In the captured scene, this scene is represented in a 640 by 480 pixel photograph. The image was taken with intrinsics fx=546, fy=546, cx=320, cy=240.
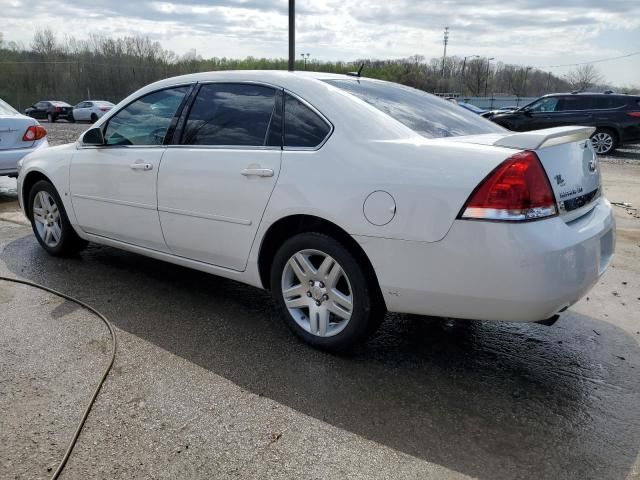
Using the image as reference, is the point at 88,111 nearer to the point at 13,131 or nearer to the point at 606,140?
the point at 13,131

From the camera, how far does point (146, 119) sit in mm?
4160

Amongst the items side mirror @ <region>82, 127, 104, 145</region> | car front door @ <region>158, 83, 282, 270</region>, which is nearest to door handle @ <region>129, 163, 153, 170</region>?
car front door @ <region>158, 83, 282, 270</region>

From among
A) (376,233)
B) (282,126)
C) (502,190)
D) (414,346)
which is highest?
(282,126)

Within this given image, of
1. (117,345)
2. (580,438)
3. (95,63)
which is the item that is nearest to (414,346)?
(580,438)

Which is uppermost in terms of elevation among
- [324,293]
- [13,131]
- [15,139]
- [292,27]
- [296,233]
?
[292,27]

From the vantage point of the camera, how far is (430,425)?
2.56 m

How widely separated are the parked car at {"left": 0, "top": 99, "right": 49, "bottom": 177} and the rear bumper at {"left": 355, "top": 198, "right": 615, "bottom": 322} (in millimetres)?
6523

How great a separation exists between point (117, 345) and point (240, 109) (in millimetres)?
1685

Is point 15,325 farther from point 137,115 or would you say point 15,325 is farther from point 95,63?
point 95,63

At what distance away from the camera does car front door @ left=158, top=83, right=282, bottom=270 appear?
10.9ft

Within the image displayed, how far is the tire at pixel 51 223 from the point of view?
193 inches

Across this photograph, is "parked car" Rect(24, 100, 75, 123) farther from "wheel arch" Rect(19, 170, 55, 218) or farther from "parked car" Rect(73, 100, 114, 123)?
"wheel arch" Rect(19, 170, 55, 218)

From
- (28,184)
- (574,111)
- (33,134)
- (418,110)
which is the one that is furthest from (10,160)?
(574,111)

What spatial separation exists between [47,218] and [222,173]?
99.6 inches
